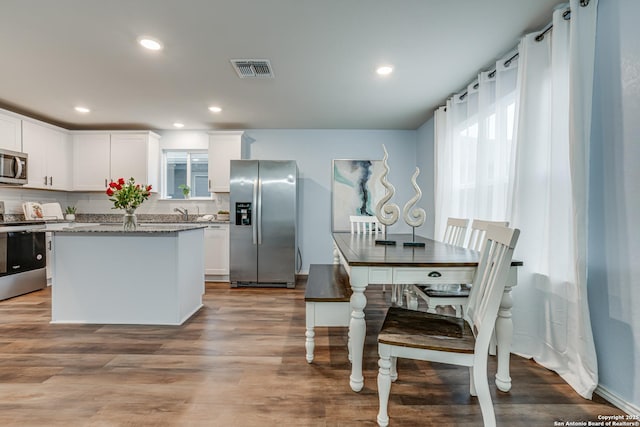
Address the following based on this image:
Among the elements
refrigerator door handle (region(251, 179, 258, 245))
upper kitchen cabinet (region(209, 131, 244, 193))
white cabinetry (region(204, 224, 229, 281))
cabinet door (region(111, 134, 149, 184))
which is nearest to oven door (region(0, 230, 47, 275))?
cabinet door (region(111, 134, 149, 184))

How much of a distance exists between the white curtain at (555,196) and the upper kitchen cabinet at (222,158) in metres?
3.70

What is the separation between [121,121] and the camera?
464cm

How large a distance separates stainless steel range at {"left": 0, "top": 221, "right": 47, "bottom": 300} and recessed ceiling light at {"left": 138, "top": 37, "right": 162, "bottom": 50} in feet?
8.04

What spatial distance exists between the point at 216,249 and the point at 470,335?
3.83 metres

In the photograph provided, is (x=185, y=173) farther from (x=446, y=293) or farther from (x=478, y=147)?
(x=446, y=293)

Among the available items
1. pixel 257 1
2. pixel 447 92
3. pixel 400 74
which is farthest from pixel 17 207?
pixel 447 92

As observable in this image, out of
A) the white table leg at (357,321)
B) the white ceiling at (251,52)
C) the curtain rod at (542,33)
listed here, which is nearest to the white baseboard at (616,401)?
the white table leg at (357,321)

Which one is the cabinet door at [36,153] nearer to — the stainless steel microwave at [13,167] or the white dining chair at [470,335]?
the stainless steel microwave at [13,167]

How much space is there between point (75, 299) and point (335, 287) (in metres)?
Result: 2.41

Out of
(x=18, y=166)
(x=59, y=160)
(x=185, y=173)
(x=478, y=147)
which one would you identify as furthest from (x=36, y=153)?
(x=478, y=147)

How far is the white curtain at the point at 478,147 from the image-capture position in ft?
8.74

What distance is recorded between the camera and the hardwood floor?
1634 millimetres

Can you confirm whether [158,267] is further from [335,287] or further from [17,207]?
[17,207]

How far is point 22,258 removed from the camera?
3.85 m
